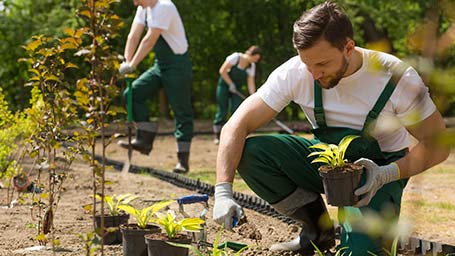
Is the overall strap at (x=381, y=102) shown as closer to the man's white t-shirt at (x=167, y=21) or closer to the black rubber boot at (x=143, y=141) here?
the man's white t-shirt at (x=167, y=21)

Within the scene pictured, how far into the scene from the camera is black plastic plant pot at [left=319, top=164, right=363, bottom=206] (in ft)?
9.73

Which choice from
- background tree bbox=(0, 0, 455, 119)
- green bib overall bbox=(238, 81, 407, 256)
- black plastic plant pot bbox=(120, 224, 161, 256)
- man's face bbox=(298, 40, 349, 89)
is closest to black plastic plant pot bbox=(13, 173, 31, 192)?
green bib overall bbox=(238, 81, 407, 256)

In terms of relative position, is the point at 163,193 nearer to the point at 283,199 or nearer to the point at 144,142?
the point at 144,142

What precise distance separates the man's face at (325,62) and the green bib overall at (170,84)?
3941 mm

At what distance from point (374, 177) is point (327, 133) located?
42cm

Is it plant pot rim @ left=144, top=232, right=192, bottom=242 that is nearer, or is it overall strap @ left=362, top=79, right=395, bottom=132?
plant pot rim @ left=144, top=232, right=192, bottom=242

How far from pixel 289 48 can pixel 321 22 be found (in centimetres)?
1394

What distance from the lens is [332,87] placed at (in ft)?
10.8

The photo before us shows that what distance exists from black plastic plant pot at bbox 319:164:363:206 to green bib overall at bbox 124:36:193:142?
4.20 metres

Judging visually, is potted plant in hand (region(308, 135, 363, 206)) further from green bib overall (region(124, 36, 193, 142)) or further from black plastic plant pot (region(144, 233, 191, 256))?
green bib overall (region(124, 36, 193, 142))

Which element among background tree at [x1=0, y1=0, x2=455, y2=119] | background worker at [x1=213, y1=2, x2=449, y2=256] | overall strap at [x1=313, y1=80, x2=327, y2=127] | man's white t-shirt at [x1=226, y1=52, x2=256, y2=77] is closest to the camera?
background worker at [x1=213, y1=2, x2=449, y2=256]

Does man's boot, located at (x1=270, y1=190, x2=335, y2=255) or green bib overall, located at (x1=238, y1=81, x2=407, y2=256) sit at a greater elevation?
green bib overall, located at (x1=238, y1=81, x2=407, y2=256)

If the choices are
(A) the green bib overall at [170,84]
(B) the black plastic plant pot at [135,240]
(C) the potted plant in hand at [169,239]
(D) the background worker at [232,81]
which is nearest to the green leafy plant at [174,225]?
(C) the potted plant in hand at [169,239]

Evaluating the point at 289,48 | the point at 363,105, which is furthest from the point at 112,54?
the point at 289,48
